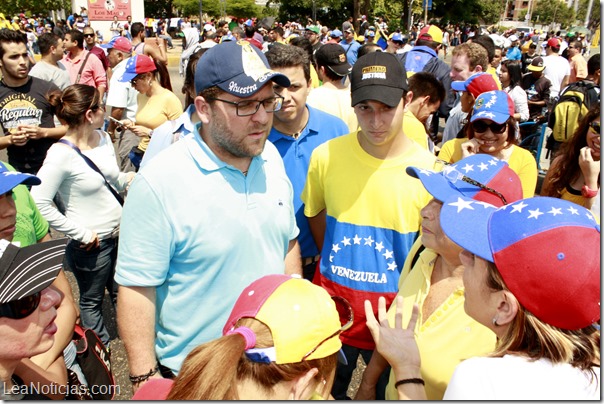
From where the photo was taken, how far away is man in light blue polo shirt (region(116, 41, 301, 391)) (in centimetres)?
196

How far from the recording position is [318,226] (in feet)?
9.90

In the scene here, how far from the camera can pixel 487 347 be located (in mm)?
1812

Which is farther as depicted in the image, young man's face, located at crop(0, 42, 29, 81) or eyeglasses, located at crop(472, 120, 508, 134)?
young man's face, located at crop(0, 42, 29, 81)

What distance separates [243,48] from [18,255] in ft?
3.87

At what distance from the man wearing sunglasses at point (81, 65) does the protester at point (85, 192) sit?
4.19m

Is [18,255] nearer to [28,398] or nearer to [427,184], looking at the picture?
[28,398]

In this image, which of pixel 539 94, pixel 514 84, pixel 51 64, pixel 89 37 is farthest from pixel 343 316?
pixel 89 37

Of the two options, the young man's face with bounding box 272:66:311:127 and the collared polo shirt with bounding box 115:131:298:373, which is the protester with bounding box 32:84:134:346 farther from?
the collared polo shirt with bounding box 115:131:298:373

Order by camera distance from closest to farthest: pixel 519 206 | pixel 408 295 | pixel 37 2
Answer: pixel 519 206 → pixel 408 295 → pixel 37 2

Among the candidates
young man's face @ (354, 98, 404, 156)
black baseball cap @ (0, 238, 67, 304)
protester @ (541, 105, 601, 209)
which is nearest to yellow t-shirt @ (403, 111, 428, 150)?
protester @ (541, 105, 601, 209)

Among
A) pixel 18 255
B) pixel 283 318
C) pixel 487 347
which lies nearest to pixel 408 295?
pixel 487 347

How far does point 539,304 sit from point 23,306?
160 cm

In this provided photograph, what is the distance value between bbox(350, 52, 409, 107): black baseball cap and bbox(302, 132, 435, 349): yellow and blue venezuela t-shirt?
0.28 meters

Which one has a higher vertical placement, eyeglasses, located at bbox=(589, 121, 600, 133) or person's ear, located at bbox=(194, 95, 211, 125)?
person's ear, located at bbox=(194, 95, 211, 125)
